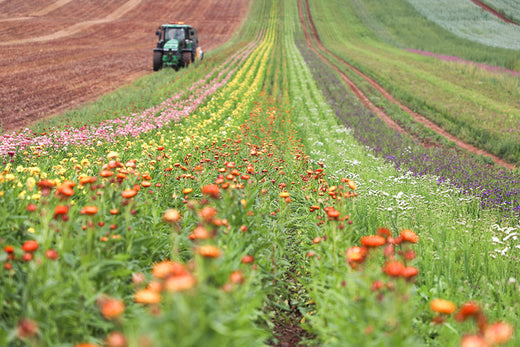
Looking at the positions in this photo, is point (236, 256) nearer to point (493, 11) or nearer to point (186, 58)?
point (186, 58)

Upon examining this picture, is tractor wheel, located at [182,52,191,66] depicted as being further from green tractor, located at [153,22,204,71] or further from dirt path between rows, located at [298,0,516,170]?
dirt path between rows, located at [298,0,516,170]

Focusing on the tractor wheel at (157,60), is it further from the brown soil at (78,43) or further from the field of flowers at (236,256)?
the field of flowers at (236,256)

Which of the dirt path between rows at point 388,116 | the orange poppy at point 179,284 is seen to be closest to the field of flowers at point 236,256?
the orange poppy at point 179,284

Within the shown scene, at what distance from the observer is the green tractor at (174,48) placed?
808 inches

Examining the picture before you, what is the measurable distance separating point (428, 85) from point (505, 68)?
30.3ft

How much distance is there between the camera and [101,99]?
14.2 m

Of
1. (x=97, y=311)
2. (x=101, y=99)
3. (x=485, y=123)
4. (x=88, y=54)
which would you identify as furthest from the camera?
Answer: (x=88, y=54)

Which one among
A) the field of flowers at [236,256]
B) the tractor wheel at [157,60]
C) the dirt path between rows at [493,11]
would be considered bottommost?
the field of flowers at [236,256]

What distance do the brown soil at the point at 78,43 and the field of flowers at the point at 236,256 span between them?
8.15m

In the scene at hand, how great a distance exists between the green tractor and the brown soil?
4.83 feet

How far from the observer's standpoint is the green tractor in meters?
20.5

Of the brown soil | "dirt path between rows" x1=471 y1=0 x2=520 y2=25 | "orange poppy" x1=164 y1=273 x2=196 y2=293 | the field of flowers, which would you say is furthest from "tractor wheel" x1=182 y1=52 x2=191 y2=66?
"dirt path between rows" x1=471 y1=0 x2=520 y2=25

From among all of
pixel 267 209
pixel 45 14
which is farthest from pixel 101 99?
pixel 45 14

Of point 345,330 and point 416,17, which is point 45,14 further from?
point 345,330
